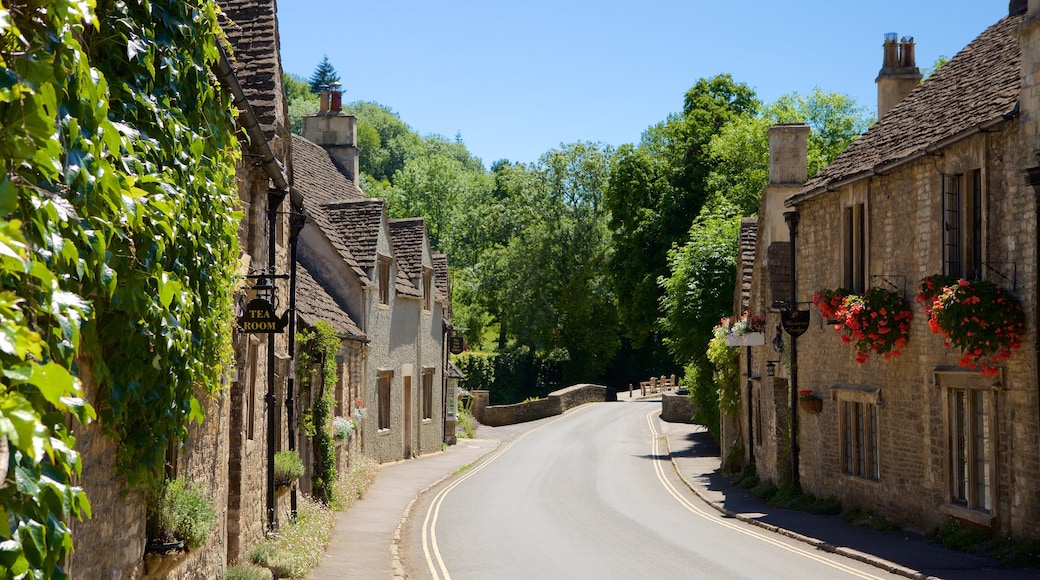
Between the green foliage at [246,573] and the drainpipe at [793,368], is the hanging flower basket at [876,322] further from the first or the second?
the green foliage at [246,573]

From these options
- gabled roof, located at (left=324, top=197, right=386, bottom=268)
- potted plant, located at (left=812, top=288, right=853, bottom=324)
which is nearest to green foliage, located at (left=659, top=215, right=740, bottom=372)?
gabled roof, located at (left=324, top=197, right=386, bottom=268)

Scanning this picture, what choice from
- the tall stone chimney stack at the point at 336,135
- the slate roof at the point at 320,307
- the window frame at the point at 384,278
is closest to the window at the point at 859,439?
the slate roof at the point at 320,307

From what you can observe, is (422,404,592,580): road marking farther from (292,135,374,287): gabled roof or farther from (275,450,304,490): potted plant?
(292,135,374,287): gabled roof

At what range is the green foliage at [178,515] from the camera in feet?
30.4

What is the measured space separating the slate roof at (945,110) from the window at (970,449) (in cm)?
407

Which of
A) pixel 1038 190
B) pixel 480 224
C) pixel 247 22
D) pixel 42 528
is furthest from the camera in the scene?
pixel 480 224

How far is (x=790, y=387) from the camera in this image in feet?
81.3

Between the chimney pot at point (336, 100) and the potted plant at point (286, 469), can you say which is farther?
the chimney pot at point (336, 100)

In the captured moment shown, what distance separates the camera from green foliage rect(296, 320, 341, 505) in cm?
2158

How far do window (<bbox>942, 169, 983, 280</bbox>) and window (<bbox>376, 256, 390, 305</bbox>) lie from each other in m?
17.7

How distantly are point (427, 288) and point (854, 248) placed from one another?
19.2m


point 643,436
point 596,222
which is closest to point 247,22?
point 643,436

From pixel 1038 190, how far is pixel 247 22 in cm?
1144

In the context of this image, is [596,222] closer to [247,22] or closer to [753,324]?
[753,324]
